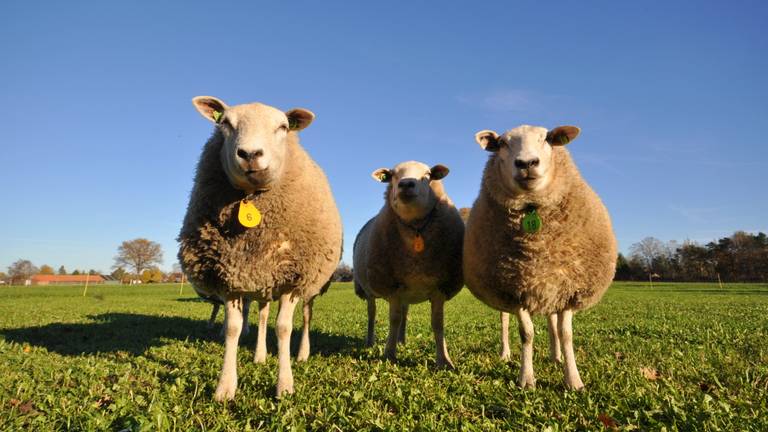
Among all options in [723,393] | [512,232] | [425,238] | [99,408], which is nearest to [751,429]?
[723,393]

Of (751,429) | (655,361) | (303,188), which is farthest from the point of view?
(655,361)

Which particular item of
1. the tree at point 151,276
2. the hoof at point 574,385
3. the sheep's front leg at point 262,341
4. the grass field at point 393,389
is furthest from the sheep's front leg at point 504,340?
the tree at point 151,276

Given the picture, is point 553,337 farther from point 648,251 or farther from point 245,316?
point 648,251

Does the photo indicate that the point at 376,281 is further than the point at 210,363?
Yes

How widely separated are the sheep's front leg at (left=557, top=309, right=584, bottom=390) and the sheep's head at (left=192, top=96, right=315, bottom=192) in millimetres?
3254

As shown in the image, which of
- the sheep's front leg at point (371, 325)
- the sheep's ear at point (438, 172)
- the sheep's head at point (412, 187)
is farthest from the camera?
the sheep's front leg at point (371, 325)

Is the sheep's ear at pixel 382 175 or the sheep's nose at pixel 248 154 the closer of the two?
the sheep's nose at pixel 248 154

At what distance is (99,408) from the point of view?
3.34 meters

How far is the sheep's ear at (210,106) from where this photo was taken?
432 cm

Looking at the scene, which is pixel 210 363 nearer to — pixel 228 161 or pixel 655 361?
pixel 228 161

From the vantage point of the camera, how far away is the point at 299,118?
4.68 m

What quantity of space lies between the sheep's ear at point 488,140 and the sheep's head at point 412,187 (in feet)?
3.62

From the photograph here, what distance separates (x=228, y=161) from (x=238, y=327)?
168cm

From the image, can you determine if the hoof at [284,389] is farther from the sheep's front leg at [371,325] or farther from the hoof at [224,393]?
the sheep's front leg at [371,325]
